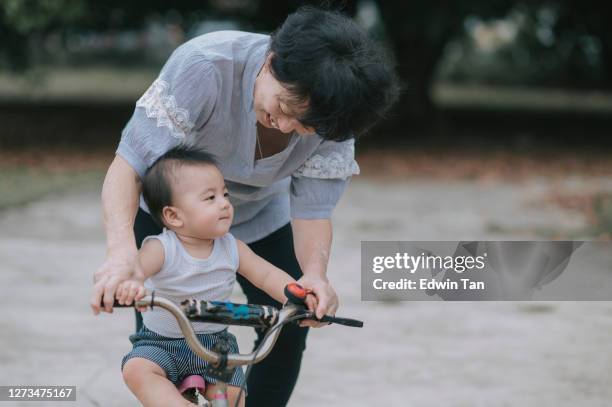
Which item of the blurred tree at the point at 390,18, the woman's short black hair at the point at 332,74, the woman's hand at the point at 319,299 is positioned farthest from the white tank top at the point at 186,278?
the blurred tree at the point at 390,18

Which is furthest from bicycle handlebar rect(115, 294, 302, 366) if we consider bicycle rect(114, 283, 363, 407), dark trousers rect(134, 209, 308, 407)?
dark trousers rect(134, 209, 308, 407)

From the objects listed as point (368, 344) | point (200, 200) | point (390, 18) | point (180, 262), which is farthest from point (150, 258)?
point (390, 18)

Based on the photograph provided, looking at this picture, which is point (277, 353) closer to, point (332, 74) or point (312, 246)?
point (312, 246)

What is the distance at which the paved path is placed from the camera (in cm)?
436

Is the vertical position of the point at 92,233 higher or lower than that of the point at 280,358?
higher

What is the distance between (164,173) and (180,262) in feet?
0.79

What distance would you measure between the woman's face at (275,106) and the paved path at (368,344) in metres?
2.00

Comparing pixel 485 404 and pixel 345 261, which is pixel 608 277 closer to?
pixel 345 261

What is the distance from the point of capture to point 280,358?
128 inches

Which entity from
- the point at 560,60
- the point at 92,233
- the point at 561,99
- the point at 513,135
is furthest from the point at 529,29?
the point at 92,233

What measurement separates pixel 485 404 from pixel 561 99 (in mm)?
24431

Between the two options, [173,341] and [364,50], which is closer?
[364,50]

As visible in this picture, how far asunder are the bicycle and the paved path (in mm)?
1857

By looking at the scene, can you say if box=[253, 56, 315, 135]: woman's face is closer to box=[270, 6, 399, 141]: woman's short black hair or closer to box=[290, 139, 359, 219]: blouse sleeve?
box=[270, 6, 399, 141]: woman's short black hair
